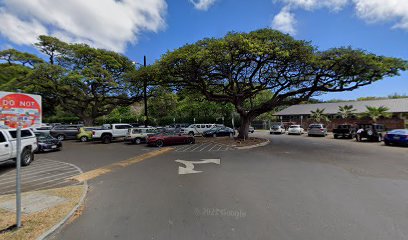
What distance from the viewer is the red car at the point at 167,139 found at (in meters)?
18.7

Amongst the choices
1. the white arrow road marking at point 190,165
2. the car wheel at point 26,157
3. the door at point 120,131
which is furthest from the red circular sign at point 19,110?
the door at point 120,131

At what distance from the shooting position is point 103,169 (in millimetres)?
10180

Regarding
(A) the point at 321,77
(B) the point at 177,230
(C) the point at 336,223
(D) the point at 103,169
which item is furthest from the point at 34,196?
(A) the point at 321,77

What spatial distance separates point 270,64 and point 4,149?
18.4 meters

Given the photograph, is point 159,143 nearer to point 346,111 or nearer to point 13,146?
point 13,146

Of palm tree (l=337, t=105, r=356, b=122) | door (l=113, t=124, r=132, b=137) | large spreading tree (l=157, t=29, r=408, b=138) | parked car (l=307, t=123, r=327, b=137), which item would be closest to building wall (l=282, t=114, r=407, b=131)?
palm tree (l=337, t=105, r=356, b=122)

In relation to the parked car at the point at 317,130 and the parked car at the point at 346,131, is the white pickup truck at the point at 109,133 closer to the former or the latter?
the parked car at the point at 317,130

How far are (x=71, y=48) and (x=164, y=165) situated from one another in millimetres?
26583

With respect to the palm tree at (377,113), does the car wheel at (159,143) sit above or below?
below

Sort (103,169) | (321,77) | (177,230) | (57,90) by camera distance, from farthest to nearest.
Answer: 1. (57,90)
2. (321,77)
3. (103,169)
4. (177,230)

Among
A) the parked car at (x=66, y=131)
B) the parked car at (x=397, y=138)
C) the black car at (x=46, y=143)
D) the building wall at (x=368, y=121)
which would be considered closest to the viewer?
the black car at (x=46, y=143)

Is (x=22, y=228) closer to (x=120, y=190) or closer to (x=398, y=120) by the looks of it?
(x=120, y=190)

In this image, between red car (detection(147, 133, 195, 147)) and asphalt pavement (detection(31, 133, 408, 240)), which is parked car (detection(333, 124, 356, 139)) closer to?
red car (detection(147, 133, 195, 147))

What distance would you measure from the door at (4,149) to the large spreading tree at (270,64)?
11.0 m
